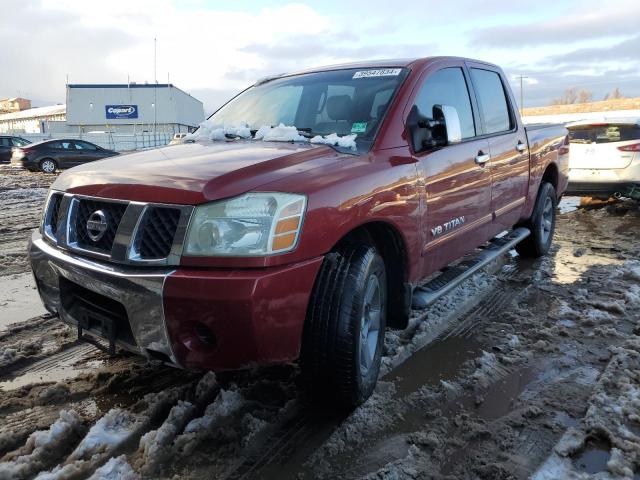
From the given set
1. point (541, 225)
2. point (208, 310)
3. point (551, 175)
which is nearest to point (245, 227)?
point (208, 310)

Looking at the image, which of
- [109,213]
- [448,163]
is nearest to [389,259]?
[448,163]

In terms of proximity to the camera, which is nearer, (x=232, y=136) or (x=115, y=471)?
(x=115, y=471)

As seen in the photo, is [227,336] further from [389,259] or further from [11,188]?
[11,188]

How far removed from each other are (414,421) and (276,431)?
27.7 inches

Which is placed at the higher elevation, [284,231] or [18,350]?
[284,231]

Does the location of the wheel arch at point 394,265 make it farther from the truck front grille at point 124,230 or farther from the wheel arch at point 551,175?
the wheel arch at point 551,175

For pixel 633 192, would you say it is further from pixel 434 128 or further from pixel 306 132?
pixel 306 132

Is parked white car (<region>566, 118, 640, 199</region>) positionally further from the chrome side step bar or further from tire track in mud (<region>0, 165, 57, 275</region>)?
tire track in mud (<region>0, 165, 57, 275</region>)

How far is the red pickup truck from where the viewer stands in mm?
2326

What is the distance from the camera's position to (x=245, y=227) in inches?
93.0

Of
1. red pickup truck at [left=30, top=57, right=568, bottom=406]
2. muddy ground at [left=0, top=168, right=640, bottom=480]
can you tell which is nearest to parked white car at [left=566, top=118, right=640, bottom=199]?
muddy ground at [left=0, top=168, right=640, bottom=480]

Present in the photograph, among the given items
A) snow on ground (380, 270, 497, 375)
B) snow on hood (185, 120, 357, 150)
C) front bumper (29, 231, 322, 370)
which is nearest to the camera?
front bumper (29, 231, 322, 370)

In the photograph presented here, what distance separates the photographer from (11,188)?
1342 cm

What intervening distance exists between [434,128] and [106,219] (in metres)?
2.01
